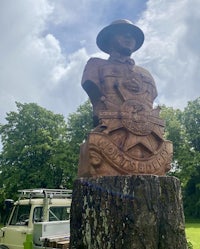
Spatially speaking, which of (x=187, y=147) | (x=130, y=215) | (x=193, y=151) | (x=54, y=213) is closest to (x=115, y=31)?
(x=130, y=215)

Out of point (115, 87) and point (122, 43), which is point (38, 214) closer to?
point (115, 87)

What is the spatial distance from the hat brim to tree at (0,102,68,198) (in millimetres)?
14649

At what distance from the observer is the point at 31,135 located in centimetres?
2091

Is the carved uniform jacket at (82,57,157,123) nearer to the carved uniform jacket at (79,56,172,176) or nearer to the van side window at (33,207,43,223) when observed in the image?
the carved uniform jacket at (79,56,172,176)

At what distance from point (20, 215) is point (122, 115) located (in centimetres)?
546

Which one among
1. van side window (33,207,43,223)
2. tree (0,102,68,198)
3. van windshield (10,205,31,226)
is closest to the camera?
van side window (33,207,43,223)

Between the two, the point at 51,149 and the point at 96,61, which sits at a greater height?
the point at 51,149

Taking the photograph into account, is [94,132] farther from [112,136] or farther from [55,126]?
[55,126]

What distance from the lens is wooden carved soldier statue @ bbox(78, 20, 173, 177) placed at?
4074 millimetres

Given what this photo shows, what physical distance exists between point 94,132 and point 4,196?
17.1 metres

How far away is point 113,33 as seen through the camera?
4918mm

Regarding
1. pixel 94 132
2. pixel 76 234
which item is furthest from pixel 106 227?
pixel 94 132

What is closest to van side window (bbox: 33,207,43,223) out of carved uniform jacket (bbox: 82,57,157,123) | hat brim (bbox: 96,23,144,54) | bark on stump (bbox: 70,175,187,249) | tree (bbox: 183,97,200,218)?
carved uniform jacket (bbox: 82,57,157,123)

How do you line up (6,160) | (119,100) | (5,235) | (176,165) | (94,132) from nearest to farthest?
(94,132)
(119,100)
(5,235)
(6,160)
(176,165)
